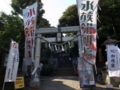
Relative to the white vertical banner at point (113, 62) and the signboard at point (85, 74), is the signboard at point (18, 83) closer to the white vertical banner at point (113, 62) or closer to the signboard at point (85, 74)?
the signboard at point (85, 74)

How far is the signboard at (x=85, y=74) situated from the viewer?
350 inches

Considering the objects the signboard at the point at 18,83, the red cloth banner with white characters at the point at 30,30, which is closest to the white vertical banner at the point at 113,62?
the red cloth banner with white characters at the point at 30,30

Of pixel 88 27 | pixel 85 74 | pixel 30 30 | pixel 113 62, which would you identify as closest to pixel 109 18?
pixel 113 62

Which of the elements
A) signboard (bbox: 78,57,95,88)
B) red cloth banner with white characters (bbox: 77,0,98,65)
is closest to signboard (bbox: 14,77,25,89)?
signboard (bbox: 78,57,95,88)

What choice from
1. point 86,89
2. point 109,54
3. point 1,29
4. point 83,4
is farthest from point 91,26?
point 1,29

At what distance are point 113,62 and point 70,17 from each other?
11940 millimetres

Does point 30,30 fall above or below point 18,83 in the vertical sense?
above

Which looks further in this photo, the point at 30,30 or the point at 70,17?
the point at 70,17

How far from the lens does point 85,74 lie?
902cm

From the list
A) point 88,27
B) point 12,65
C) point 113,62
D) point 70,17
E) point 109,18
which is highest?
point 70,17

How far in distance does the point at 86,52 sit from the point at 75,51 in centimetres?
1355

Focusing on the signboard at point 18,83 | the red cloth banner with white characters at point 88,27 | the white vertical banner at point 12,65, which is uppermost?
the red cloth banner with white characters at point 88,27

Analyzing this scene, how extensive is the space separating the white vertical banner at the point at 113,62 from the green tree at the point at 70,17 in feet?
36.6

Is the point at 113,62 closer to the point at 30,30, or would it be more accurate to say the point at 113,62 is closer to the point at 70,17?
the point at 30,30
